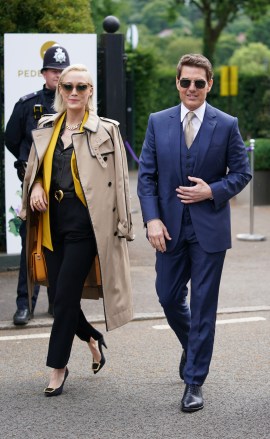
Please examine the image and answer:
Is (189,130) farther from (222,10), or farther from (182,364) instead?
(222,10)

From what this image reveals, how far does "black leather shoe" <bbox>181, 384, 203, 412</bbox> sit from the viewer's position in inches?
213

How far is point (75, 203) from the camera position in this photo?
5.70 metres

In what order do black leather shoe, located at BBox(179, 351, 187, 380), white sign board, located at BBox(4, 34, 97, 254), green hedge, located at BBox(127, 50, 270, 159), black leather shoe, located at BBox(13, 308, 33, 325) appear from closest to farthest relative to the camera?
black leather shoe, located at BBox(179, 351, 187, 380) → black leather shoe, located at BBox(13, 308, 33, 325) → white sign board, located at BBox(4, 34, 97, 254) → green hedge, located at BBox(127, 50, 270, 159)

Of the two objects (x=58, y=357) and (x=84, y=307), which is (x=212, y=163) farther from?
(x=84, y=307)

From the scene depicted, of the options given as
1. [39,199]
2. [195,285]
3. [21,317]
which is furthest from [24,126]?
[195,285]

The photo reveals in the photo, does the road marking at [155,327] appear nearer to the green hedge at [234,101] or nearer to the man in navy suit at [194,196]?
the man in navy suit at [194,196]

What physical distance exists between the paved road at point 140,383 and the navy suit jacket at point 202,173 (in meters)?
0.92

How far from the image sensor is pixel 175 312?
18.7 feet

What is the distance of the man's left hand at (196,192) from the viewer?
17.5 feet

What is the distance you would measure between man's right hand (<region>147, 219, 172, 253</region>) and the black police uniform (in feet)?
7.51

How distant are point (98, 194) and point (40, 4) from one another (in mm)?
5988

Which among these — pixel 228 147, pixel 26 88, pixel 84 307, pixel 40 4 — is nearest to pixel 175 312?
pixel 228 147

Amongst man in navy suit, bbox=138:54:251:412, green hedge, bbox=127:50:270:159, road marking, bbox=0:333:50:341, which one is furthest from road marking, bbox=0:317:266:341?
green hedge, bbox=127:50:270:159

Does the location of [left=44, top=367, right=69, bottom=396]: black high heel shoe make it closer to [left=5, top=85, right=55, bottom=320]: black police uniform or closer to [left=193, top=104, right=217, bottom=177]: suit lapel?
[left=193, top=104, right=217, bottom=177]: suit lapel
